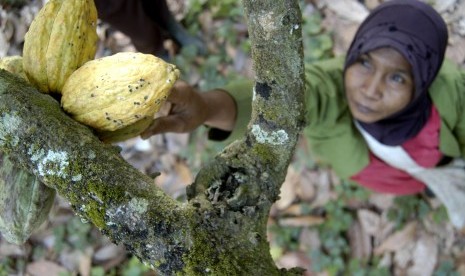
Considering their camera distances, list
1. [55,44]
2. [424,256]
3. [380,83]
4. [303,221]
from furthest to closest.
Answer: [303,221], [424,256], [380,83], [55,44]

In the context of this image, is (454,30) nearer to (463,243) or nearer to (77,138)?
(463,243)

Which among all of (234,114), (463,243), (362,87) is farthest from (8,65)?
(463,243)

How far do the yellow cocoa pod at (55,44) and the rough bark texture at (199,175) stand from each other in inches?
1.8

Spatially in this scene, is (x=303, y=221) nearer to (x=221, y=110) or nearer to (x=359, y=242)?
(x=359, y=242)

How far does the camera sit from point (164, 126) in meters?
0.95

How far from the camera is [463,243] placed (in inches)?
85.4

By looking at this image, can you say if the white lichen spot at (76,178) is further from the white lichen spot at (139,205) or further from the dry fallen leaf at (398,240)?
the dry fallen leaf at (398,240)

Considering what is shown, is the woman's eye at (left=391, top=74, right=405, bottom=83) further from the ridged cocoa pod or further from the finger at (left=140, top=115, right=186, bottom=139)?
the ridged cocoa pod

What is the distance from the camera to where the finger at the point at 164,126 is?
85cm

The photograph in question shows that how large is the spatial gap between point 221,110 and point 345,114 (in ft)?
1.84

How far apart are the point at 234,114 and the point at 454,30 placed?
4.94ft

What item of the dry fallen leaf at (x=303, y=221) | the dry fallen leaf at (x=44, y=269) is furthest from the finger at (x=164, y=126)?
the dry fallen leaf at (x=44, y=269)

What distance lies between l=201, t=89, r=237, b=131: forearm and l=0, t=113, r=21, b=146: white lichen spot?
26.6 inches

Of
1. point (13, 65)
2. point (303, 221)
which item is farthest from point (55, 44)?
point (303, 221)
